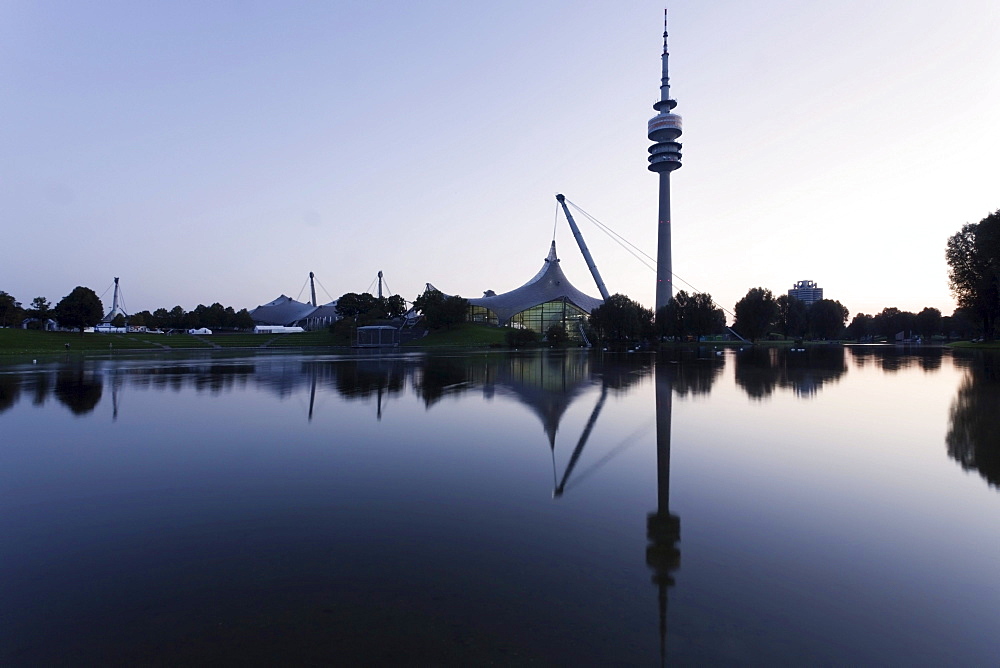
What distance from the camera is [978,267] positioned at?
46469 millimetres

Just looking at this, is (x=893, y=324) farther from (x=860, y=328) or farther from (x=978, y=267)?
(x=978, y=267)

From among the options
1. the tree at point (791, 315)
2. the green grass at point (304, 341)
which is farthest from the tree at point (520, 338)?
the tree at point (791, 315)

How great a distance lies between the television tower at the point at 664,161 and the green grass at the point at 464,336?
36.2 m

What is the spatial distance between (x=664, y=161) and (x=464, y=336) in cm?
5371

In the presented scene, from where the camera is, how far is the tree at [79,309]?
193 ft

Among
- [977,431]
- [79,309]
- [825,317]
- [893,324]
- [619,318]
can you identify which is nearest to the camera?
[977,431]

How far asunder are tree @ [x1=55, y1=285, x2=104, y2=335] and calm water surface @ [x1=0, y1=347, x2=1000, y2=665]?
59.7m

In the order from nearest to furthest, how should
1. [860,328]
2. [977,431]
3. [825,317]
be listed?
[977,431]
[825,317]
[860,328]

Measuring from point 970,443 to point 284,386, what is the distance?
56.4ft

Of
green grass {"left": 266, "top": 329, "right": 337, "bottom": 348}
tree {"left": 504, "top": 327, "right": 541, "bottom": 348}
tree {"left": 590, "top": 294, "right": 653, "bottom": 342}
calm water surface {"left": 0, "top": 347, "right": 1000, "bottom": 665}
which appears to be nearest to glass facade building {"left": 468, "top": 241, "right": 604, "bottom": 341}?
tree {"left": 590, "top": 294, "right": 653, "bottom": 342}

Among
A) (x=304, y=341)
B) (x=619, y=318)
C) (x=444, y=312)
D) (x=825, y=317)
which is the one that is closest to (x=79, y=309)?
(x=304, y=341)

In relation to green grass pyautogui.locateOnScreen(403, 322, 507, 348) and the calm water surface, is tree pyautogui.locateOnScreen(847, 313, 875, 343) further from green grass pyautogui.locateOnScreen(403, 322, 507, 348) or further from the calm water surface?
the calm water surface

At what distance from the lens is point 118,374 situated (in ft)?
73.6

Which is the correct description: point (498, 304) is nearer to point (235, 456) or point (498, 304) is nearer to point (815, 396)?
point (815, 396)
